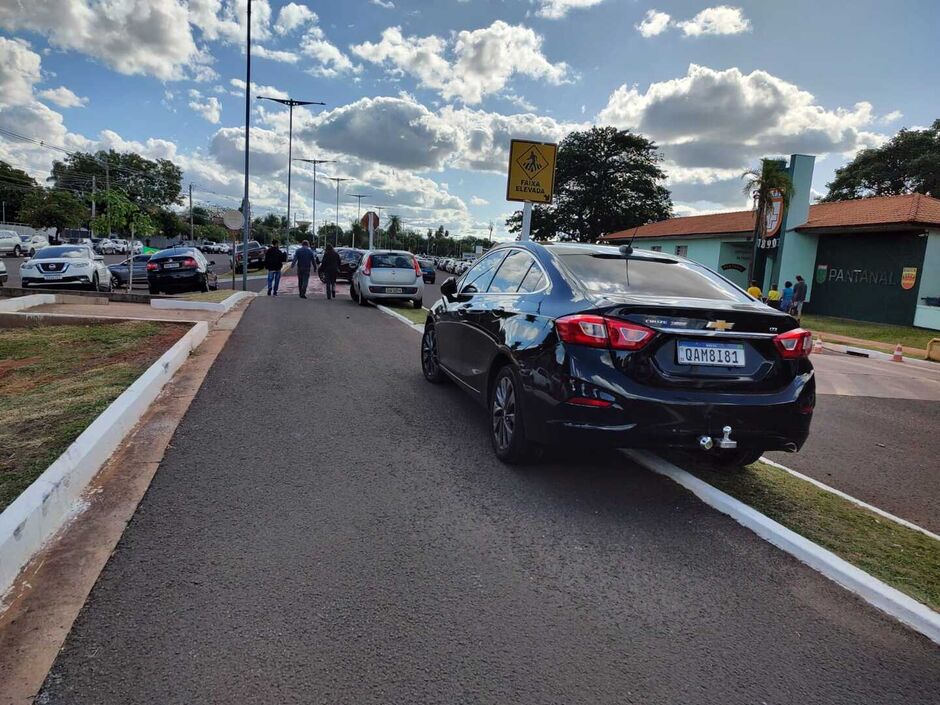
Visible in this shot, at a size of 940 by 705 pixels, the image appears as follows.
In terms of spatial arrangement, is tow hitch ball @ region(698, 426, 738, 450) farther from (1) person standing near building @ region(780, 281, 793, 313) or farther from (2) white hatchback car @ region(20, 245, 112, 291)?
(1) person standing near building @ region(780, 281, 793, 313)

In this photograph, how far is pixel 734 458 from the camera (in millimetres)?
4590

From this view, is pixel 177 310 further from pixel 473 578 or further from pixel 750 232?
pixel 750 232

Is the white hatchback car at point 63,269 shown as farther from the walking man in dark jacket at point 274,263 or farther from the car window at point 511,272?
the car window at point 511,272

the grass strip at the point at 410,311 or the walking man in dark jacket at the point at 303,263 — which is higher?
the walking man in dark jacket at the point at 303,263

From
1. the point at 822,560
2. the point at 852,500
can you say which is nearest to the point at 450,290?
the point at 852,500

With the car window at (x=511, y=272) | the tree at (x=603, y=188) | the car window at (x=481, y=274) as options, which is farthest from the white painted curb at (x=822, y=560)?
the tree at (x=603, y=188)

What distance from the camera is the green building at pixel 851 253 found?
21.2 metres

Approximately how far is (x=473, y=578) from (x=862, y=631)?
166 centimetres

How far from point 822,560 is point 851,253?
25.1 m

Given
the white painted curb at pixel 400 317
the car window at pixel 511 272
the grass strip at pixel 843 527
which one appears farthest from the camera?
the white painted curb at pixel 400 317

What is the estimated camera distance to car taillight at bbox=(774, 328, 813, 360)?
3910 millimetres

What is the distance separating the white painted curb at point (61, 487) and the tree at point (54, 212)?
230 ft

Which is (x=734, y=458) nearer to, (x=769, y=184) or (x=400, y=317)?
(x=400, y=317)

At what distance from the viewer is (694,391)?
3.75 meters
